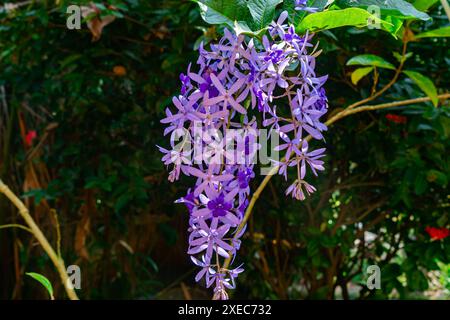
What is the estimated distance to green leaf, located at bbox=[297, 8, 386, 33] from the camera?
2.37 feet

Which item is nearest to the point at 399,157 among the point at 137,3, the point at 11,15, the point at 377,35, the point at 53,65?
the point at 377,35

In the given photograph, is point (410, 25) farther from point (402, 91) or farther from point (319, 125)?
point (319, 125)

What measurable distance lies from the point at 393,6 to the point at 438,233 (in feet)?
3.56

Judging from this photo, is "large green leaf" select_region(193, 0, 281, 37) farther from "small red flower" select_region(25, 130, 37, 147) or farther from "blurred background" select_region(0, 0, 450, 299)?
"small red flower" select_region(25, 130, 37, 147)

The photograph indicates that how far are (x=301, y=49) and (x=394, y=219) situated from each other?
1380mm

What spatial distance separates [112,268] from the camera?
2.17m

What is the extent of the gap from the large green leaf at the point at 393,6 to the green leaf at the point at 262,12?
0.11 m

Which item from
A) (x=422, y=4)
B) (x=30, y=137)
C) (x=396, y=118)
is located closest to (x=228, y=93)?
(x=422, y=4)

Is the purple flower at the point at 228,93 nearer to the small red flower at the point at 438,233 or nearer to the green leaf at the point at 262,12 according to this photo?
the green leaf at the point at 262,12

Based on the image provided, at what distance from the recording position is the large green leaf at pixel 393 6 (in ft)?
2.50

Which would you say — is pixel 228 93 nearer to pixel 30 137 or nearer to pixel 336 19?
pixel 336 19

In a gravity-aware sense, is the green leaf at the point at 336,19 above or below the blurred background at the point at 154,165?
above

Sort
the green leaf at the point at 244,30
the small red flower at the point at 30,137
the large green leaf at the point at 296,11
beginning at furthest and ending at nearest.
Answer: the small red flower at the point at 30,137 → the large green leaf at the point at 296,11 → the green leaf at the point at 244,30

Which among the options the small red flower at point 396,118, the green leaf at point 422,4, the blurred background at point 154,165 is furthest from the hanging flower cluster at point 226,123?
the small red flower at point 396,118
